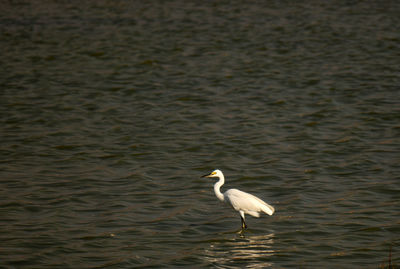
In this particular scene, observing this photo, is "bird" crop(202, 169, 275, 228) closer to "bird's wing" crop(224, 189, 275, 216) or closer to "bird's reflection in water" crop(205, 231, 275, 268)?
"bird's wing" crop(224, 189, 275, 216)

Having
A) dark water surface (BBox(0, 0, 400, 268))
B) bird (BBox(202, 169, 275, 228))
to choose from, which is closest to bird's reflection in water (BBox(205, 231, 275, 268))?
dark water surface (BBox(0, 0, 400, 268))

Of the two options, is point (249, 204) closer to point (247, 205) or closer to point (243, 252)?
point (247, 205)

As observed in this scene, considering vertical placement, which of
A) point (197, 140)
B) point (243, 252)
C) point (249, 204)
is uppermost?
point (249, 204)

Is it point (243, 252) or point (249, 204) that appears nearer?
point (243, 252)

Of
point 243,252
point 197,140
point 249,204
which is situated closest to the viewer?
point 243,252

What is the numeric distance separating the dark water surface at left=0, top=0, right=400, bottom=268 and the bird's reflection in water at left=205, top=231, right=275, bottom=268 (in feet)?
0.11

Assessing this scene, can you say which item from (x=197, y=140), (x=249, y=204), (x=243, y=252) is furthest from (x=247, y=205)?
(x=197, y=140)

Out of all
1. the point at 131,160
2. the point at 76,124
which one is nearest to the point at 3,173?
the point at 131,160

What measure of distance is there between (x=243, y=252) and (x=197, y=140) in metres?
6.29

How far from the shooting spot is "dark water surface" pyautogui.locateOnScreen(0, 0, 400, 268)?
10.2m

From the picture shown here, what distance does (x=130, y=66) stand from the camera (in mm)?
23484

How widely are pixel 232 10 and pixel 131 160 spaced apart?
67.5 feet

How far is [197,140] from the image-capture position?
15891 mm

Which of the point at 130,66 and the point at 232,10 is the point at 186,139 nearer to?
the point at 130,66
